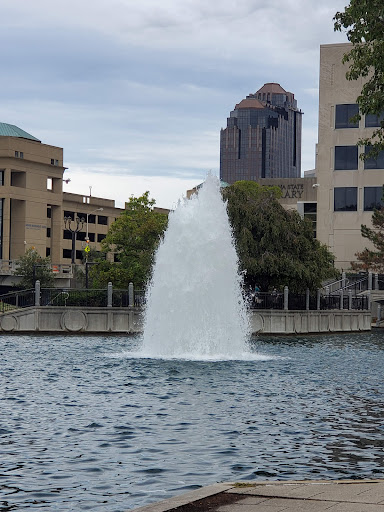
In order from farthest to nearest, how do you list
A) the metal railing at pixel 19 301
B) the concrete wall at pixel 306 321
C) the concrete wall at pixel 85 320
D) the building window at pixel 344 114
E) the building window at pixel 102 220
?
the building window at pixel 102 220 → the building window at pixel 344 114 → the concrete wall at pixel 306 321 → the metal railing at pixel 19 301 → the concrete wall at pixel 85 320

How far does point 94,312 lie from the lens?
5712cm

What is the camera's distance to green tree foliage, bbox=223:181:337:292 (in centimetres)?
5997

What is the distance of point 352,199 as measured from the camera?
89.4 metres

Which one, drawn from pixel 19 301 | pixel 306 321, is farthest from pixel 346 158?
pixel 19 301

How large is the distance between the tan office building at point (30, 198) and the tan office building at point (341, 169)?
3942cm

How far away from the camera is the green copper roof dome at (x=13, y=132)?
427 feet

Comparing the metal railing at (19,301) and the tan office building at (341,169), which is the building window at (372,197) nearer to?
the tan office building at (341,169)

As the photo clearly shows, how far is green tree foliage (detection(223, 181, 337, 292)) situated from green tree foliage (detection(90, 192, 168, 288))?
860 cm

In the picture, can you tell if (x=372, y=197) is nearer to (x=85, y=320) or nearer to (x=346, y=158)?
(x=346, y=158)

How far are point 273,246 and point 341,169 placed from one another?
30594mm

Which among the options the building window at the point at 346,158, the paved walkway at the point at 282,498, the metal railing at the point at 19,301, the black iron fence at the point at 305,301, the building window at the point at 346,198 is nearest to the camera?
the paved walkway at the point at 282,498

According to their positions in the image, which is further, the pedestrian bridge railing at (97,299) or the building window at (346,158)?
the building window at (346,158)

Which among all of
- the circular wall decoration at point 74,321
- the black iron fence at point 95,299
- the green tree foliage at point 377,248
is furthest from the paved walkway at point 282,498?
the green tree foliage at point 377,248

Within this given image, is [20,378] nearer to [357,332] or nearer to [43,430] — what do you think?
[43,430]
